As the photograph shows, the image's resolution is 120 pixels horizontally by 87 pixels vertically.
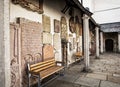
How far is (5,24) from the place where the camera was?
2471 mm

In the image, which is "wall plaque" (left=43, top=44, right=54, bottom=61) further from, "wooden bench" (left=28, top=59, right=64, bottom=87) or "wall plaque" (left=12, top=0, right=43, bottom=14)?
"wall plaque" (left=12, top=0, right=43, bottom=14)

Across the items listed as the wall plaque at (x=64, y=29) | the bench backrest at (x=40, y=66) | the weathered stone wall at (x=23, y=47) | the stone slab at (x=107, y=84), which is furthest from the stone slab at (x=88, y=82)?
the wall plaque at (x=64, y=29)

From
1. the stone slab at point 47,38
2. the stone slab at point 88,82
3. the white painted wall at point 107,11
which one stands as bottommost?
the stone slab at point 88,82

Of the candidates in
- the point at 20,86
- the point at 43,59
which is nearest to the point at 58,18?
the point at 43,59

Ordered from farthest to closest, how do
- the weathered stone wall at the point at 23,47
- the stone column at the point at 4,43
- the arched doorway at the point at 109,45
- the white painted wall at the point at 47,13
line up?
1. the arched doorway at the point at 109,45
2. the white painted wall at the point at 47,13
3. the weathered stone wall at the point at 23,47
4. the stone column at the point at 4,43

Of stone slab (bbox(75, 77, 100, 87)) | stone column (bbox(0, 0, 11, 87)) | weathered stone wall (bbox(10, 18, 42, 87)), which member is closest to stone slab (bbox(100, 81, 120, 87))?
stone slab (bbox(75, 77, 100, 87))

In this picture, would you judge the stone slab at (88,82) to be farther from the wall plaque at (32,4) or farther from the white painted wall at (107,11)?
the white painted wall at (107,11)

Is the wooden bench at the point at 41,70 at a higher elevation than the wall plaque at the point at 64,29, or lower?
lower

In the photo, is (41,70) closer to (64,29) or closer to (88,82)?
(88,82)

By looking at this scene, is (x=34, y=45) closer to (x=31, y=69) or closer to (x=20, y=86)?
(x=31, y=69)

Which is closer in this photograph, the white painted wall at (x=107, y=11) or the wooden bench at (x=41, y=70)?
the wooden bench at (x=41, y=70)

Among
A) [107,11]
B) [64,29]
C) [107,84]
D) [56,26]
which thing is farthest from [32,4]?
[107,11]

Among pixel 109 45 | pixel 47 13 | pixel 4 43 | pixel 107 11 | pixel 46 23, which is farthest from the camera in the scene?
pixel 109 45

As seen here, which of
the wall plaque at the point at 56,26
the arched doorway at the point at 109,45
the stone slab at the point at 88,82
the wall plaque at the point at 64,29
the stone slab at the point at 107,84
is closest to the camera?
the stone slab at the point at 107,84
